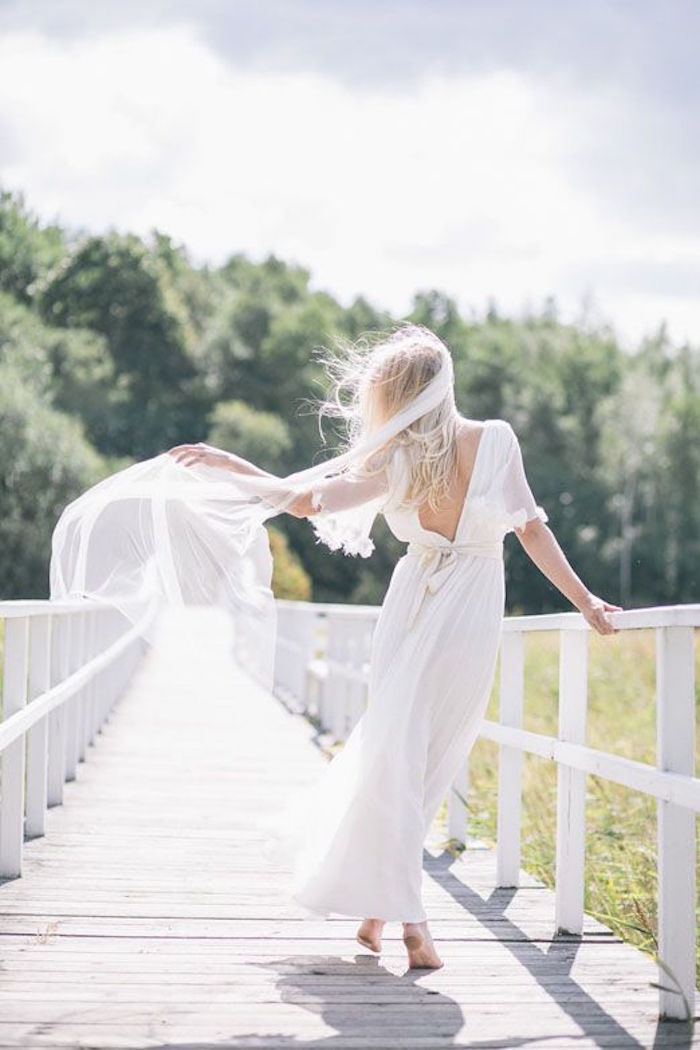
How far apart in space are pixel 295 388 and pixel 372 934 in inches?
2373

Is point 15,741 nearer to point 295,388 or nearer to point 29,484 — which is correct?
point 29,484

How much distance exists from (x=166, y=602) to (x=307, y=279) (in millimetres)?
76721

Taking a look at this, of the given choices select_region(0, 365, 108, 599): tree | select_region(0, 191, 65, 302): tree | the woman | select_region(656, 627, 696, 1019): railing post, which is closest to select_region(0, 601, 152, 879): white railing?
the woman

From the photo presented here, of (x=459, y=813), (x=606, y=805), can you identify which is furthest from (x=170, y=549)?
(x=606, y=805)

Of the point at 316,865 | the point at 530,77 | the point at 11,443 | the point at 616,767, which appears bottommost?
the point at 316,865

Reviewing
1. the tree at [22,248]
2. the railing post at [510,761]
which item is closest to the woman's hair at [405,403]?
the railing post at [510,761]

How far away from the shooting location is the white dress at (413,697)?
4648 mm

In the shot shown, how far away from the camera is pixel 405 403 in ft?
15.5

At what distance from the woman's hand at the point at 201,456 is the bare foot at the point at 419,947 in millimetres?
1555

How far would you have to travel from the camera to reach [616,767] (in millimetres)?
4414

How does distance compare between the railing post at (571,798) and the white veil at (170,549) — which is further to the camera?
the white veil at (170,549)

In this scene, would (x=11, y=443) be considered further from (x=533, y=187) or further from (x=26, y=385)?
(x=533, y=187)

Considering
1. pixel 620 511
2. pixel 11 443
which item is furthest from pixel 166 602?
pixel 620 511

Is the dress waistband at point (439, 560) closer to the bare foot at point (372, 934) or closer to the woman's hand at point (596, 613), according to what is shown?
the woman's hand at point (596, 613)
